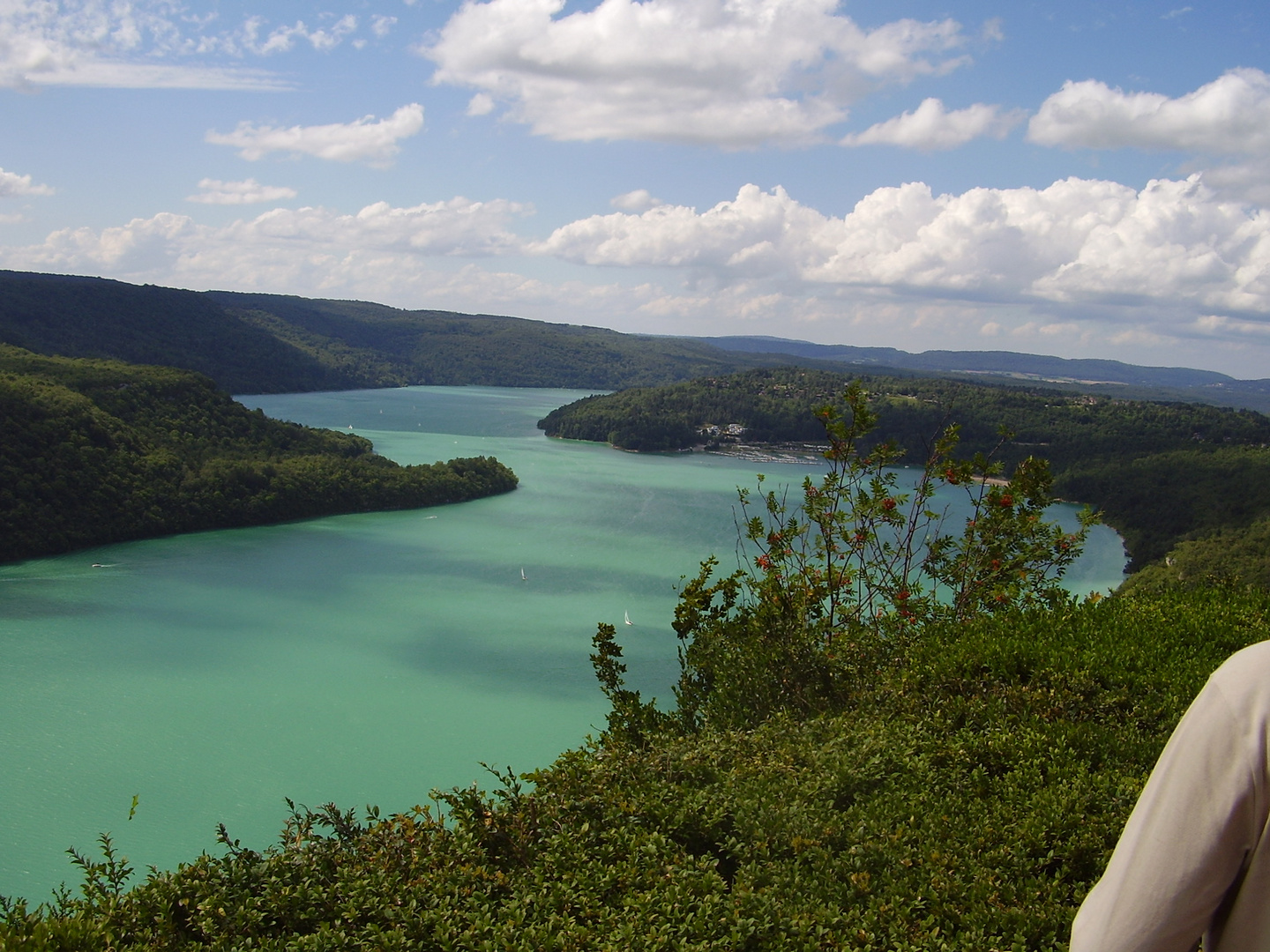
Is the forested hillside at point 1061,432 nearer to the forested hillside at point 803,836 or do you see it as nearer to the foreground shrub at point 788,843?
the forested hillside at point 803,836

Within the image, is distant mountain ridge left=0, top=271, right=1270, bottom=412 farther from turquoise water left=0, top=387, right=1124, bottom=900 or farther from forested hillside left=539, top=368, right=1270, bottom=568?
turquoise water left=0, top=387, right=1124, bottom=900

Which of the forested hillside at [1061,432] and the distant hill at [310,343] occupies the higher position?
the distant hill at [310,343]

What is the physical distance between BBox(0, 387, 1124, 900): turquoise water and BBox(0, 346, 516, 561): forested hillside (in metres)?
1.57

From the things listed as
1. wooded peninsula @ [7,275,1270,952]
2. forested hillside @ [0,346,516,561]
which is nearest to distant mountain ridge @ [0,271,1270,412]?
forested hillside @ [0,346,516,561]

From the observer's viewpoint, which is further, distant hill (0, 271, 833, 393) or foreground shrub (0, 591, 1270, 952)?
distant hill (0, 271, 833, 393)

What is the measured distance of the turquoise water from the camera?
51.3 feet

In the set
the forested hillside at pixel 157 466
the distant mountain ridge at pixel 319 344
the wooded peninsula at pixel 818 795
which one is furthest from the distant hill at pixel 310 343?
the wooded peninsula at pixel 818 795

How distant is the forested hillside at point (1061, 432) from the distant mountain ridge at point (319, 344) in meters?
40.3

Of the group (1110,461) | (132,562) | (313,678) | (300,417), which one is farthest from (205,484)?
(1110,461)

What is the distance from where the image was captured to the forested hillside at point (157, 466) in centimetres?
Answer: 3584

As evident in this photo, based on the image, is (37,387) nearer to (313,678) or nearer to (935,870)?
(313,678)

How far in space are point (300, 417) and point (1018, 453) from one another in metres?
59.4

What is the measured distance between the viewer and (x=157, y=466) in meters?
41.0

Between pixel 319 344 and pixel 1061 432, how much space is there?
103 meters
